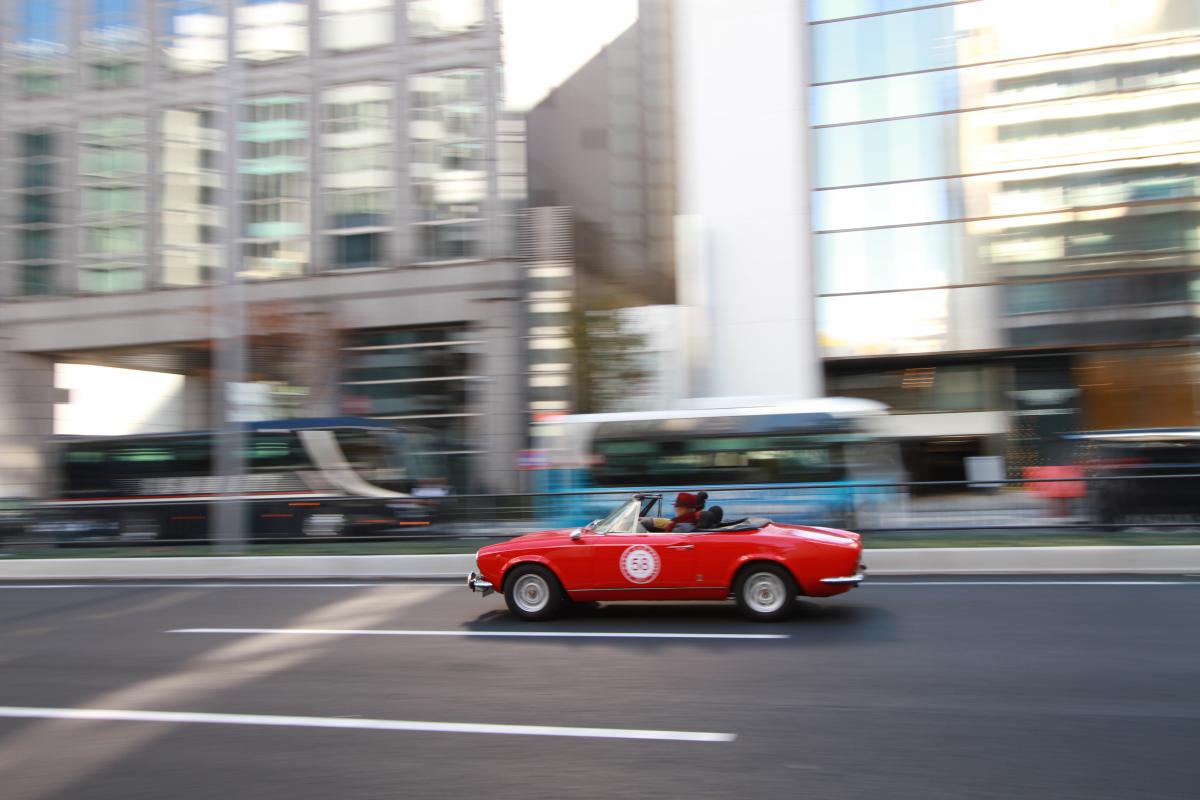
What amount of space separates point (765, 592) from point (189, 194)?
3057 centimetres

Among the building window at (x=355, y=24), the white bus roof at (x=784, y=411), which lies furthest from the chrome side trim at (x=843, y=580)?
the building window at (x=355, y=24)

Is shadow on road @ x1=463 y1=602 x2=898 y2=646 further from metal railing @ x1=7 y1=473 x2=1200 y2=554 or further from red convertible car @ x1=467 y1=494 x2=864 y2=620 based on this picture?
metal railing @ x1=7 y1=473 x2=1200 y2=554

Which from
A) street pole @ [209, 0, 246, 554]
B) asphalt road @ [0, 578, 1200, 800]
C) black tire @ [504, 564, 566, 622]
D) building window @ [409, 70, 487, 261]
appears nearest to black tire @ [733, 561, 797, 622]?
asphalt road @ [0, 578, 1200, 800]

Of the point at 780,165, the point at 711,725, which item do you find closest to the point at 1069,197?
the point at 780,165

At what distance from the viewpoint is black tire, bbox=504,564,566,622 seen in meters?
8.81

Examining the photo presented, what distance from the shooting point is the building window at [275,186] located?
3109 cm

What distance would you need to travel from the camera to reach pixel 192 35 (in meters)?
32.6

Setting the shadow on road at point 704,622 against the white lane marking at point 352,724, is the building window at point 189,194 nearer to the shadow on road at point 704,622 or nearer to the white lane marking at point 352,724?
the shadow on road at point 704,622

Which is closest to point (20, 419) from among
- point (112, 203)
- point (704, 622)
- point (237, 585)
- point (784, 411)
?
point (112, 203)

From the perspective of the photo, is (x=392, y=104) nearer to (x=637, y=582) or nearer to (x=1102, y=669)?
(x=637, y=582)

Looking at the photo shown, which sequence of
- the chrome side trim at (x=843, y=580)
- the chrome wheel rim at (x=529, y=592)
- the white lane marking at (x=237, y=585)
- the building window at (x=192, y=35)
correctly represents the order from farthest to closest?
the building window at (x=192, y=35)
the white lane marking at (x=237, y=585)
the chrome wheel rim at (x=529, y=592)
the chrome side trim at (x=843, y=580)

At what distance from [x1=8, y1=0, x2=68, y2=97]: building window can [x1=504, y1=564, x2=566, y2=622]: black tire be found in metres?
34.1

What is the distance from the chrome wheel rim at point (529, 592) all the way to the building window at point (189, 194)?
27360mm

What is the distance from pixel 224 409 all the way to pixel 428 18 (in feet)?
62.6
